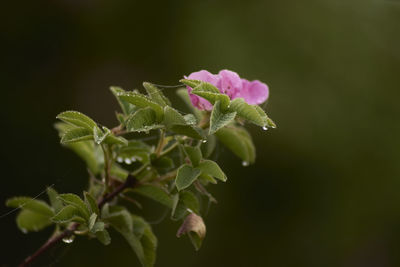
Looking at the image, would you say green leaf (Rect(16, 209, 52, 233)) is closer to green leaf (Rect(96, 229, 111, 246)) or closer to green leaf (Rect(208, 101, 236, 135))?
green leaf (Rect(96, 229, 111, 246))

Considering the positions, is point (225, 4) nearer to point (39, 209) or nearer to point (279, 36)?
point (279, 36)

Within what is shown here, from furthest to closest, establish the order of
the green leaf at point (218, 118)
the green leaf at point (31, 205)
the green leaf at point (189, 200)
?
the green leaf at point (31, 205), the green leaf at point (189, 200), the green leaf at point (218, 118)

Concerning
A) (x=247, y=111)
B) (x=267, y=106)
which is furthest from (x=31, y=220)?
(x=267, y=106)

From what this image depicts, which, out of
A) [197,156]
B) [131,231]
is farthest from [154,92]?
[131,231]

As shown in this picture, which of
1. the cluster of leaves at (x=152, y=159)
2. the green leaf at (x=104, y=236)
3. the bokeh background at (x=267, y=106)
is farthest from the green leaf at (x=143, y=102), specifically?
the bokeh background at (x=267, y=106)

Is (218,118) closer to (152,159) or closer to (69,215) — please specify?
(152,159)

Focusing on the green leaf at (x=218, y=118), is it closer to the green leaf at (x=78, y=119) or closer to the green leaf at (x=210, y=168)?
the green leaf at (x=210, y=168)

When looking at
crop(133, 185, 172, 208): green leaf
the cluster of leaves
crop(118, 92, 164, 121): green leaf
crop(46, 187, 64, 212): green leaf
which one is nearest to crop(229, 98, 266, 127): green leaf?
Result: the cluster of leaves
